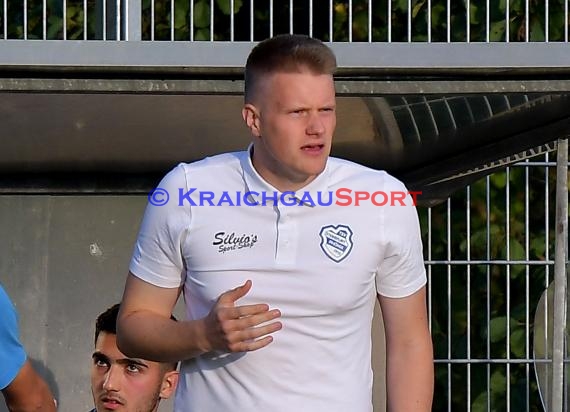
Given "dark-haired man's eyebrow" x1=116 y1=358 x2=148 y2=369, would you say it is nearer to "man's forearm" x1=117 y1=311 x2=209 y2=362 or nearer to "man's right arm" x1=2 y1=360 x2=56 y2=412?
"man's right arm" x1=2 y1=360 x2=56 y2=412

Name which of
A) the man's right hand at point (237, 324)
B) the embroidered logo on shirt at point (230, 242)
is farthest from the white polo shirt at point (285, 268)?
the man's right hand at point (237, 324)

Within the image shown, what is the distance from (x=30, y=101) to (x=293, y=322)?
1.23 metres

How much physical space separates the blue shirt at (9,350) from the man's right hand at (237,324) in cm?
106

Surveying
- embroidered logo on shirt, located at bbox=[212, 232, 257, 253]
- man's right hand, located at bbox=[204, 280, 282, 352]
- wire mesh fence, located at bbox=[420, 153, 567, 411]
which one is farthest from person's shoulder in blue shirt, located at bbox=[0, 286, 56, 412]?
wire mesh fence, located at bbox=[420, 153, 567, 411]

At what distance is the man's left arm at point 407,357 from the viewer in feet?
10.7

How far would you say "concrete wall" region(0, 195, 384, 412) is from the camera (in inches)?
205

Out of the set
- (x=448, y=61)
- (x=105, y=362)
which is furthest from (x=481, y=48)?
(x=105, y=362)

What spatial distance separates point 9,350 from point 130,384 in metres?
0.51

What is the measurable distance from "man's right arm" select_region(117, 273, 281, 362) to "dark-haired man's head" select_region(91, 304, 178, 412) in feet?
3.43

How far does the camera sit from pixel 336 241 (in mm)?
3145

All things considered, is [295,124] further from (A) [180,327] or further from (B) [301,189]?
(A) [180,327]

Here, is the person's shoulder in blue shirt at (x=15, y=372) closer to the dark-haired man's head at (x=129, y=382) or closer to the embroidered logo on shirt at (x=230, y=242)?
the dark-haired man's head at (x=129, y=382)

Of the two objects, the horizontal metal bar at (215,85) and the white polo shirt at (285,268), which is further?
the horizontal metal bar at (215,85)

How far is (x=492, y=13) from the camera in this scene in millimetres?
7117
